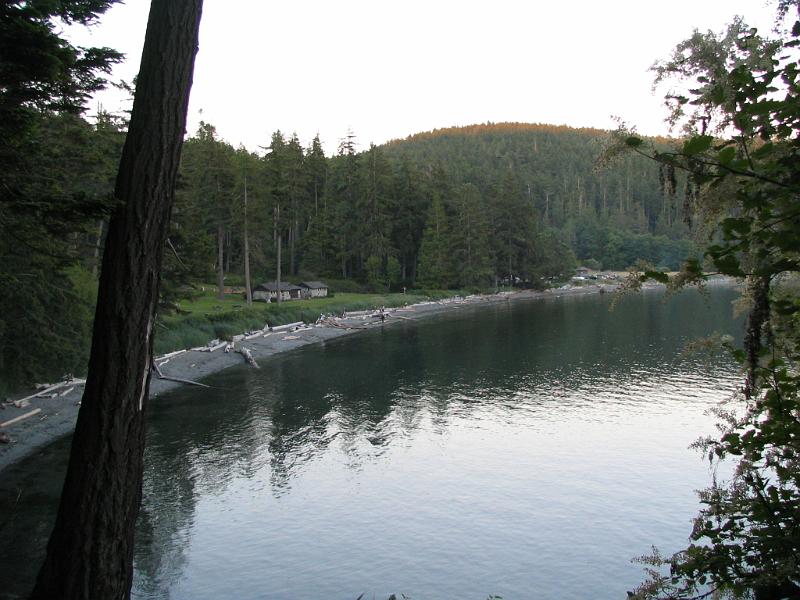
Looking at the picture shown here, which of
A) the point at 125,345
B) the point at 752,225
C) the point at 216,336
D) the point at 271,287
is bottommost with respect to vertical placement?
the point at 216,336

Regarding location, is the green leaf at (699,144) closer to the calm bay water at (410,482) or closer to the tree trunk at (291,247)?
the calm bay water at (410,482)

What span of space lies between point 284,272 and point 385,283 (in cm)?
1272

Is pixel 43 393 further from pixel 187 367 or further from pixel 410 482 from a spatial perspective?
pixel 410 482

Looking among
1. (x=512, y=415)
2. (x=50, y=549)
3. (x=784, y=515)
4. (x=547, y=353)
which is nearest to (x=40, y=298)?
(x=512, y=415)

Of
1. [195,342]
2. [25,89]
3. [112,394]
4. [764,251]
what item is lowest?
[195,342]

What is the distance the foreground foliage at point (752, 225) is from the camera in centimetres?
358

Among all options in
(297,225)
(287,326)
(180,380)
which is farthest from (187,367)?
(297,225)

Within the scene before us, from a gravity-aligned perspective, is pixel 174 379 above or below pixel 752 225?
below

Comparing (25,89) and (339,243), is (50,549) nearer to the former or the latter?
(25,89)

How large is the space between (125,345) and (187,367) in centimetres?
3337

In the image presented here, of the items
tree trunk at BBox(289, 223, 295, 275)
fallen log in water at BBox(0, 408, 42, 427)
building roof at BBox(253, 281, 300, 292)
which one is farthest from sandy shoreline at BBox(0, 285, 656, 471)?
tree trunk at BBox(289, 223, 295, 275)

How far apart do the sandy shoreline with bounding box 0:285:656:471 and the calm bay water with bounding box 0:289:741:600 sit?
1330 millimetres

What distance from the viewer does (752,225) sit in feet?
14.4

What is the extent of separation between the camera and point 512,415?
2898 centimetres
